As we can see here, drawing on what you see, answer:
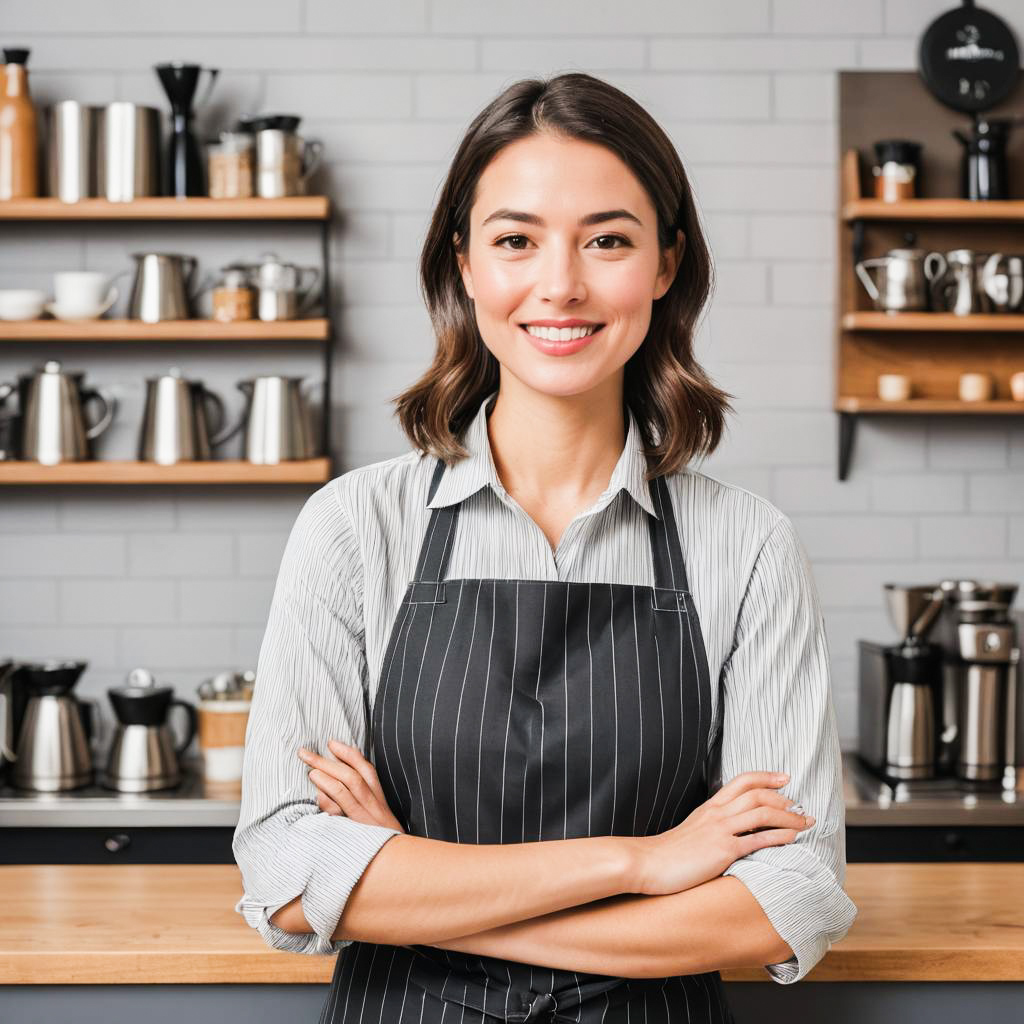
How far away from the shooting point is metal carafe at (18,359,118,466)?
3.31 metres

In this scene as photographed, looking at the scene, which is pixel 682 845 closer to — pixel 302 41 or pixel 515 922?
pixel 515 922

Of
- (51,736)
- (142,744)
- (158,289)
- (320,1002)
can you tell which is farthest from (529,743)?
(158,289)

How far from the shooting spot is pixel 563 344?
4.66 feet

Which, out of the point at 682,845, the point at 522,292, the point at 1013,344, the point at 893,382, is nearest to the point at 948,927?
the point at 682,845

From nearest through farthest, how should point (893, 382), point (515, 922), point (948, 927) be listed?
point (515, 922), point (948, 927), point (893, 382)

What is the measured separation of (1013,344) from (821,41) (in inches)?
38.1

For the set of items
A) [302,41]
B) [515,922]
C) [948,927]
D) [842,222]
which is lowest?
[948,927]

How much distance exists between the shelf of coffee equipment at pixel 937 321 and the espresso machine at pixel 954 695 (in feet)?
2.18

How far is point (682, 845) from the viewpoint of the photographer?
4.56 feet

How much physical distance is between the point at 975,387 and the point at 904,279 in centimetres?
35

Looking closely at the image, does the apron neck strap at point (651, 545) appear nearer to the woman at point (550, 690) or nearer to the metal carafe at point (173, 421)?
the woman at point (550, 690)

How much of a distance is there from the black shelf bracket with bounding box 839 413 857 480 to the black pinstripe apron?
2.18 meters

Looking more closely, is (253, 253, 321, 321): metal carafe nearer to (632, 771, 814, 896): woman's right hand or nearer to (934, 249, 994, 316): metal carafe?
(934, 249, 994, 316): metal carafe

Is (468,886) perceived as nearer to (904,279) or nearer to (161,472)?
(161,472)
